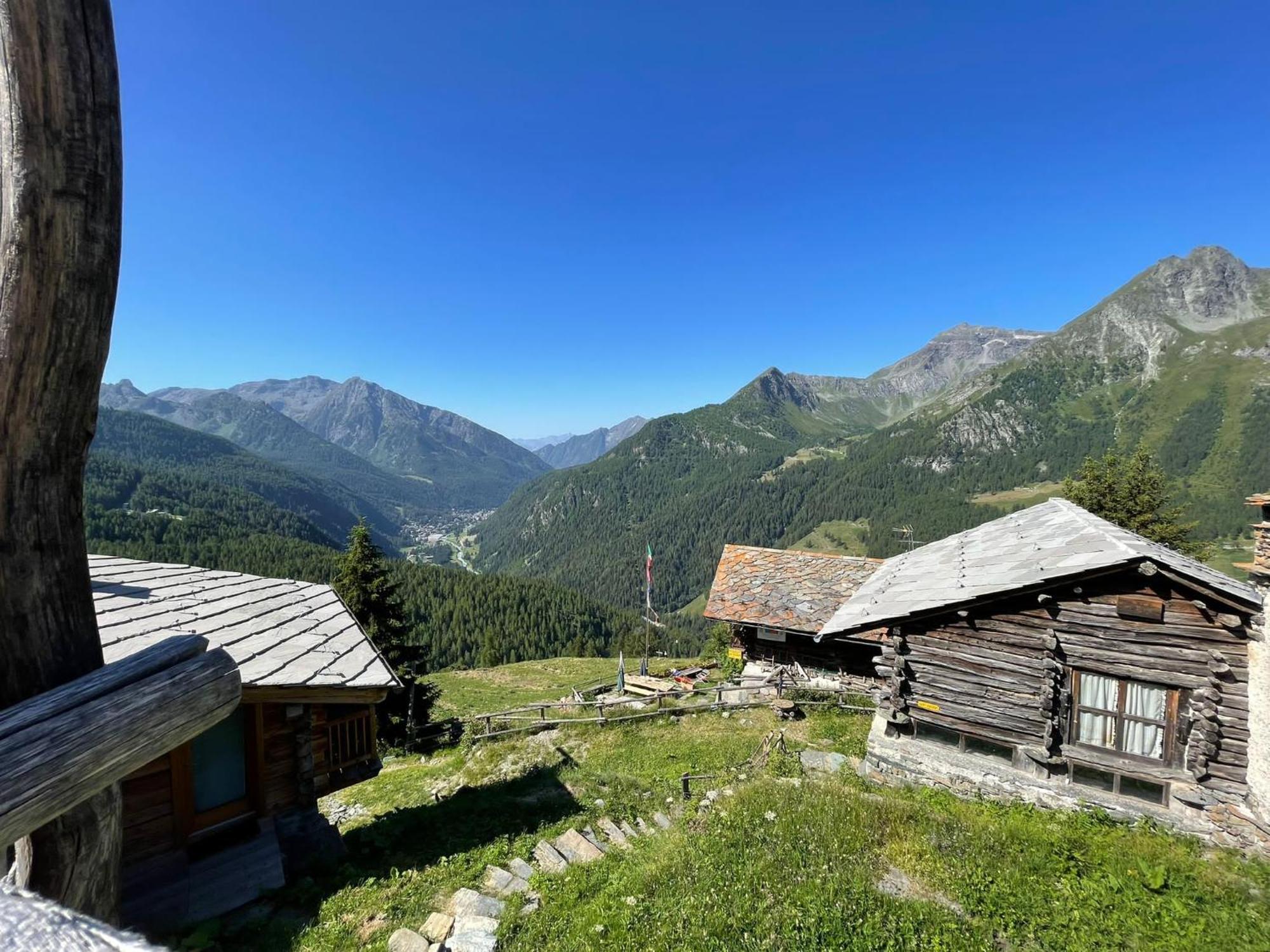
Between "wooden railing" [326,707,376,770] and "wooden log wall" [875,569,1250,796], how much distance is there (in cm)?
1153

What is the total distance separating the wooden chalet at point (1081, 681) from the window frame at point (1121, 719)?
0.02 m

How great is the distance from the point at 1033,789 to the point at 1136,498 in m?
28.8

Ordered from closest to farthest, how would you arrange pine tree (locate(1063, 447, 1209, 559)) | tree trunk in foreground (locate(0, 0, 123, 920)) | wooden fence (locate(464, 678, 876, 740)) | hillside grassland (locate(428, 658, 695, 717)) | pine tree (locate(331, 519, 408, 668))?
1. tree trunk in foreground (locate(0, 0, 123, 920))
2. wooden fence (locate(464, 678, 876, 740))
3. pine tree (locate(331, 519, 408, 668))
4. pine tree (locate(1063, 447, 1209, 559))
5. hillside grassland (locate(428, 658, 695, 717))

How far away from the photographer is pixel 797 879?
783cm

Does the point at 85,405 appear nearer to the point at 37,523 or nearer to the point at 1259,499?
the point at 37,523

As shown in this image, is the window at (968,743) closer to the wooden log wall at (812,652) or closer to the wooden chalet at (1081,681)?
the wooden chalet at (1081,681)

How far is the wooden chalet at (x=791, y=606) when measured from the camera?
68.0ft

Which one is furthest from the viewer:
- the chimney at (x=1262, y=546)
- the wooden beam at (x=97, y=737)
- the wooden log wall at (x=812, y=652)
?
the wooden log wall at (x=812, y=652)

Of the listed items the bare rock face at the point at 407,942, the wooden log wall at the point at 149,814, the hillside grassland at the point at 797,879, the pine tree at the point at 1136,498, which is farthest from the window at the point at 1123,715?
the pine tree at the point at 1136,498

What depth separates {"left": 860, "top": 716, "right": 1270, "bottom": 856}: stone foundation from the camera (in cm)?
957

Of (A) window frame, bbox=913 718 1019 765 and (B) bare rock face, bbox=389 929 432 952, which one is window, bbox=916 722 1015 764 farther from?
(B) bare rock face, bbox=389 929 432 952

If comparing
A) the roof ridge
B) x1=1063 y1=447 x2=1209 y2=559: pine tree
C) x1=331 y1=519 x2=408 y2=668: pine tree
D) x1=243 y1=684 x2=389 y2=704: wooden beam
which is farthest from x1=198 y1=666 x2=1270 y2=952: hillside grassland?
x1=1063 y1=447 x2=1209 y2=559: pine tree

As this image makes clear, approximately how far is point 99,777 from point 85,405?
1.39m

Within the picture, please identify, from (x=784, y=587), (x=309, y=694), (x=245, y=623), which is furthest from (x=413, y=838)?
(x=784, y=587)
